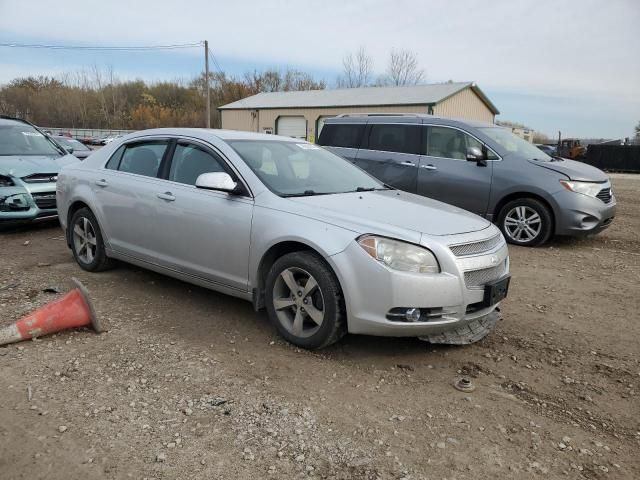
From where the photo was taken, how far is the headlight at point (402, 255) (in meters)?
3.32

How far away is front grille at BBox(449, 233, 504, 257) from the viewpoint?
344cm

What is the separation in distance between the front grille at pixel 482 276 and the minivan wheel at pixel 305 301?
859mm

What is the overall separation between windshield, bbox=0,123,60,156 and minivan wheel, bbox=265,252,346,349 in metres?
6.42

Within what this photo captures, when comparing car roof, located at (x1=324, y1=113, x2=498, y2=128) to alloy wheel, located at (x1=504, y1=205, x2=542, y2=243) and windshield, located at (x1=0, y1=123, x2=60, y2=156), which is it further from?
windshield, located at (x1=0, y1=123, x2=60, y2=156)

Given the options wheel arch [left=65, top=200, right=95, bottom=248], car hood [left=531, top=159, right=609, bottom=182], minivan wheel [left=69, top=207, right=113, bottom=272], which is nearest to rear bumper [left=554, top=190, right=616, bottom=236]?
car hood [left=531, top=159, right=609, bottom=182]

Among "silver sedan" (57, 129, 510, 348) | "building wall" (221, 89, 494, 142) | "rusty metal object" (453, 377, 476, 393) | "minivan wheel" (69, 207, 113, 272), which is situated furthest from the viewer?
"building wall" (221, 89, 494, 142)

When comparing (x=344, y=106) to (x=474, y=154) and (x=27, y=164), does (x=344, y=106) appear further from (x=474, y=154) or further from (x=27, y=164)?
(x=27, y=164)

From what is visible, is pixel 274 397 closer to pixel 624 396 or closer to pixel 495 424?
pixel 495 424

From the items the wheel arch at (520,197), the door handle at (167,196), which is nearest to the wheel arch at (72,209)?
the door handle at (167,196)

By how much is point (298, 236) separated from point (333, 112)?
26.1 m

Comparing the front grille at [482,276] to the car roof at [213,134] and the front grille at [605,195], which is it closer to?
the car roof at [213,134]

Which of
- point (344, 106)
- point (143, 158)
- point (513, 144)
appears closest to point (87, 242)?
point (143, 158)

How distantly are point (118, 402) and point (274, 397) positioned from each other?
0.89 m

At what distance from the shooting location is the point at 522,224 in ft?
24.5
